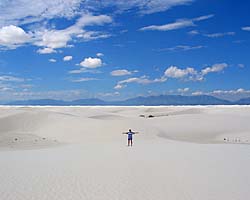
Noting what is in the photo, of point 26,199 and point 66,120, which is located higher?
point 66,120

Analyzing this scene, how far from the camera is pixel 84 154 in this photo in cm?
1953

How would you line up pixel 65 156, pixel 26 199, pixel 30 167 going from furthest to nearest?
pixel 65 156, pixel 30 167, pixel 26 199

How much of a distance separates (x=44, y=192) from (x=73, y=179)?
1.98 m

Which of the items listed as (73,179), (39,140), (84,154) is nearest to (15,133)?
(39,140)

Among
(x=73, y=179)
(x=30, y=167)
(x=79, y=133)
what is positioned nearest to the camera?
(x=73, y=179)

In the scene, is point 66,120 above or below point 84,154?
above

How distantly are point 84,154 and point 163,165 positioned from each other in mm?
5578

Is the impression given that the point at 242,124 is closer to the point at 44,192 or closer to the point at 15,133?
the point at 15,133

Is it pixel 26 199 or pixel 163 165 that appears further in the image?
pixel 163 165

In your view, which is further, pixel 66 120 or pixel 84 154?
pixel 66 120

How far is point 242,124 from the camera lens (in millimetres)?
39188

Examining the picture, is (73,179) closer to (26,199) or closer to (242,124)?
(26,199)

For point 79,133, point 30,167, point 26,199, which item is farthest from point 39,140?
point 26,199

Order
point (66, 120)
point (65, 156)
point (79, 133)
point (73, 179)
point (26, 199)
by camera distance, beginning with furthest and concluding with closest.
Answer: point (66, 120)
point (79, 133)
point (65, 156)
point (73, 179)
point (26, 199)
